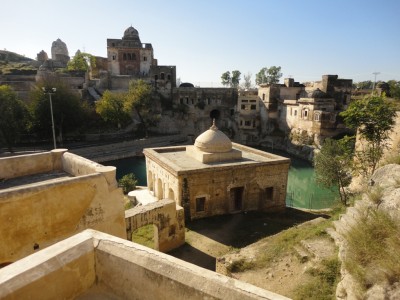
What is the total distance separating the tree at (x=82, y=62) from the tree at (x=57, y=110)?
17.0m

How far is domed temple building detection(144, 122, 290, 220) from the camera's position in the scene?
12586mm

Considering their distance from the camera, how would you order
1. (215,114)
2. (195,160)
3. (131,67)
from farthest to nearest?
(131,67)
(215,114)
(195,160)

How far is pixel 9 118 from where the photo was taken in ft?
78.4

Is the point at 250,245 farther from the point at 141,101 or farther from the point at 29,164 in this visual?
the point at 141,101

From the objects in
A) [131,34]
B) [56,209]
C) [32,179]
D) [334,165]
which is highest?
[131,34]

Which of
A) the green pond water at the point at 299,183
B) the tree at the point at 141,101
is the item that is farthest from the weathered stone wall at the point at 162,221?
the tree at the point at 141,101

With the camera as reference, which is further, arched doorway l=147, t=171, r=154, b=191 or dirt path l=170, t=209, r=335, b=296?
arched doorway l=147, t=171, r=154, b=191

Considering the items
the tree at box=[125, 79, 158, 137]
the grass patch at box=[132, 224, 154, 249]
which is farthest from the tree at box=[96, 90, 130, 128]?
the grass patch at box=[132, 224, 154, 249]

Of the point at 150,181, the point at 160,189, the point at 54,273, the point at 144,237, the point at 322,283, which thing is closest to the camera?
the point at 54,273

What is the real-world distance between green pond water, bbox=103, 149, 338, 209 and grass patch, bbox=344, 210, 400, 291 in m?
13.4

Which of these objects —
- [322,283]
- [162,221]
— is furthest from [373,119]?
[162,221]

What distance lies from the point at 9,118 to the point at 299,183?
83.6 feet

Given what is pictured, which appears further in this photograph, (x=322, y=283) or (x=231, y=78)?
(x=231, y=78)

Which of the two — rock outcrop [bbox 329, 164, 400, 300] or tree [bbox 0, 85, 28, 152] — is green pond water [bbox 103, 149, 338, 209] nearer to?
tree [bbox 0, 85, 28, 152]
